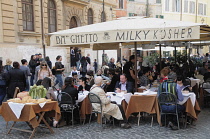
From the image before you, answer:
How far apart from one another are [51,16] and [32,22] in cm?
220

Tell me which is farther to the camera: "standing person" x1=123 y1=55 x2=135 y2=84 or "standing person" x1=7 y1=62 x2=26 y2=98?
"standing person" x1=123 y1=55 x2=135 y2=84

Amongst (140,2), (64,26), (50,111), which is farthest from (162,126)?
(140,2)

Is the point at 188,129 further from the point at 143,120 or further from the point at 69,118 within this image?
the point at 69,118

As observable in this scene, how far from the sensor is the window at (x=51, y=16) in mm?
19297

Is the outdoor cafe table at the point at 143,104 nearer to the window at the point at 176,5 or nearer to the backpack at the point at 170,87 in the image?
the backpack at the point at 170,87

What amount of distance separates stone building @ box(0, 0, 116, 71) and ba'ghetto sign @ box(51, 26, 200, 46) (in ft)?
33.1

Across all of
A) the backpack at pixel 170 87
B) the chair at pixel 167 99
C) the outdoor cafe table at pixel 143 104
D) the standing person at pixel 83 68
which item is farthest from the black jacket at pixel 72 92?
the standing person at pixel 83 68

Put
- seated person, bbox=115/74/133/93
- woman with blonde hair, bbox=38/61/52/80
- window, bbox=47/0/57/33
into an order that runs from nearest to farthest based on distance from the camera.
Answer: seated person, bbox=115/74/133/93 < woman with blonde hair, bbox=38/61/52/80 < window, bbox=47/0/57/33

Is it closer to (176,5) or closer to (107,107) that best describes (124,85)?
(107,107)

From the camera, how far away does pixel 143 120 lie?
6.92m

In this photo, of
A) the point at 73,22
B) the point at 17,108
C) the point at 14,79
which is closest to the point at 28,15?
the point at 73,22

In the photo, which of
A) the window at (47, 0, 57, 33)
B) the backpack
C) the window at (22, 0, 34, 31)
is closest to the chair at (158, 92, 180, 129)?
the backpack

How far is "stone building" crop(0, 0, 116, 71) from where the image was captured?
50.6ft

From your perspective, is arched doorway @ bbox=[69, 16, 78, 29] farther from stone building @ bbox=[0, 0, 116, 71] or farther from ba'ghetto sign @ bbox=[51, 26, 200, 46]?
ba'ghetto sign @ bbox=[51, 26, 200, 46]
